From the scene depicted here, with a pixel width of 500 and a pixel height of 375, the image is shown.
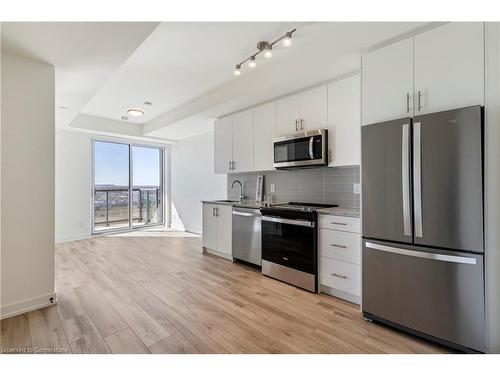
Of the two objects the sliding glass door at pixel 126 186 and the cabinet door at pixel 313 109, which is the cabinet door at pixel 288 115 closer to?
the cabinet door at pixel 313 109

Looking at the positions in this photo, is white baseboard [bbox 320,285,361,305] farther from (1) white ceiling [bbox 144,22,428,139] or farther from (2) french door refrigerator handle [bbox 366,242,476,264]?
(1) white ceiling [bbox 144,22,428,139]

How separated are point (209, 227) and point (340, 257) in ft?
7.70

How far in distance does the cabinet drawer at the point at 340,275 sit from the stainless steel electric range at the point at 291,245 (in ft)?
0.31

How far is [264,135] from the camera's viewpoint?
359 centimetres

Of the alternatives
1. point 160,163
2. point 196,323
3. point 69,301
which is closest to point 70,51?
point 69,301

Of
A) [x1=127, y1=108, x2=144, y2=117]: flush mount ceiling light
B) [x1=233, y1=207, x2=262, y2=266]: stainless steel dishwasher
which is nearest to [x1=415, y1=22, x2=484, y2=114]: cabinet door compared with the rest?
[x1=233, y1=207, x2=262, y2=266]: stainless steel dishwasher

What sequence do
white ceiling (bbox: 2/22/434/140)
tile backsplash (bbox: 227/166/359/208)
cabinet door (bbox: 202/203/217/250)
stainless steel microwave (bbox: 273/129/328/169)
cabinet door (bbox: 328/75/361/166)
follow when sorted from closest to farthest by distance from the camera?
white ceiling (bbox: 2/22/434/140), cabinet door (bbox: 328/75/361/166), stainless steel microwave (bbox: 273/129/328/169), tile backsplash (bbox: 227/166/359/208), cabinet door (bbox: 202/203/217/250)

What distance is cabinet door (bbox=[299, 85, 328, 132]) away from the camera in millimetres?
2906

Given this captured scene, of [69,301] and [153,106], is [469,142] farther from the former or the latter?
[153,106]

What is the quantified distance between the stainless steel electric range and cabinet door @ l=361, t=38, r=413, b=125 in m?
1.16

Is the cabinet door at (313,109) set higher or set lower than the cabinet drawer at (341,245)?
higher

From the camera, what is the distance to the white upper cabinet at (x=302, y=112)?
293 centimetres

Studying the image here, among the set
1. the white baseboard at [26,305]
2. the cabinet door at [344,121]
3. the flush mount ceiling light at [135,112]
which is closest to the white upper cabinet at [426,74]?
the cabinet door at [344,121]

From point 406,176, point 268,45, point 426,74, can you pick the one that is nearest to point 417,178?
point 406,176
